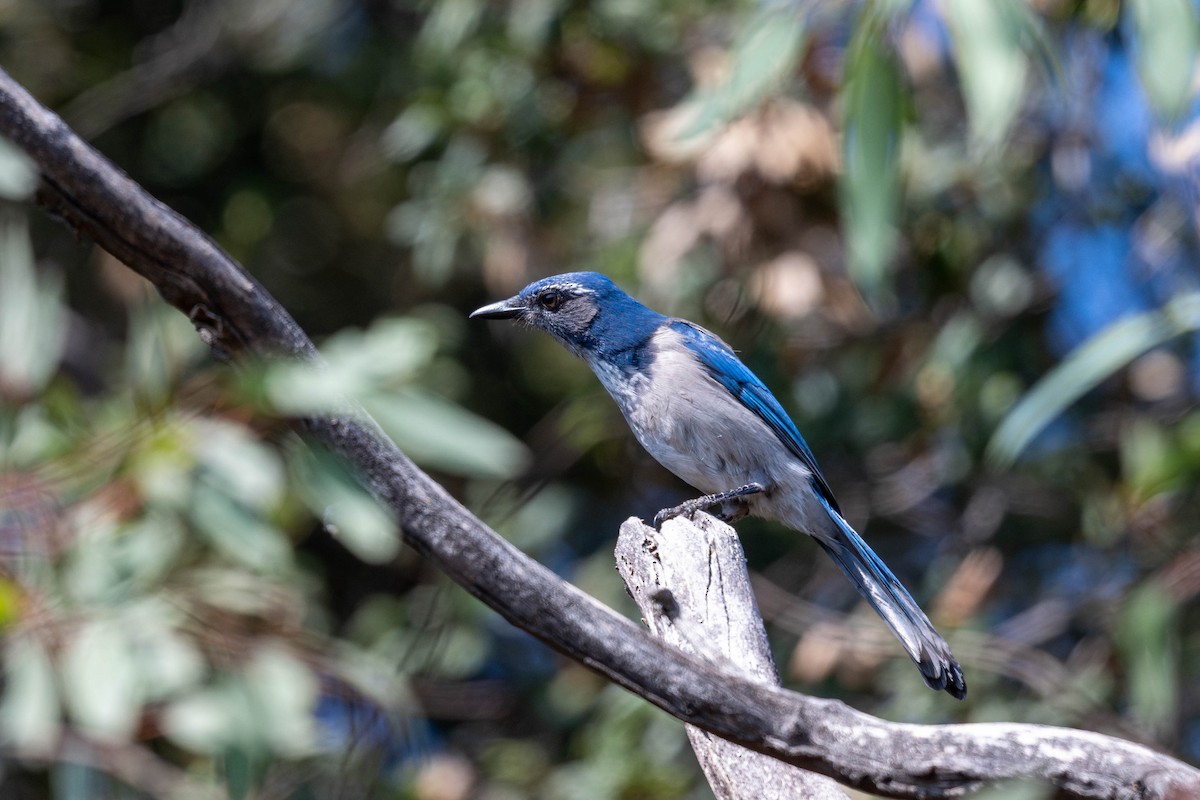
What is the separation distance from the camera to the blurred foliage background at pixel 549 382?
3926mm

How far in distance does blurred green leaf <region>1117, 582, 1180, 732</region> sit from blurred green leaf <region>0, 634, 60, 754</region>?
3339 mm

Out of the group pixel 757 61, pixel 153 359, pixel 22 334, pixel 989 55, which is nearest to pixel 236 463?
pixel 153 359

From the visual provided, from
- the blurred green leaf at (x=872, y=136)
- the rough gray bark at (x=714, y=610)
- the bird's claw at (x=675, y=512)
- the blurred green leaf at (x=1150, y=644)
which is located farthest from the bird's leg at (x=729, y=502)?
the blurred green leaf at (x=1150, y=644)

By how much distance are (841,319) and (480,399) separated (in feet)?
6.91

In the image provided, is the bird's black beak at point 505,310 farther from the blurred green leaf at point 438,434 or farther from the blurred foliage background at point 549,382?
the blurred green leaf at point 438,434

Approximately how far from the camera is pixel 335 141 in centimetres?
716

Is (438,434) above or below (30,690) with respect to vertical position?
above

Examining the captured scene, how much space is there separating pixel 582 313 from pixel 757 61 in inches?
57.7

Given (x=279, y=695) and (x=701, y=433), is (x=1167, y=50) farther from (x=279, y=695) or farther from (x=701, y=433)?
(x=279, y=695)

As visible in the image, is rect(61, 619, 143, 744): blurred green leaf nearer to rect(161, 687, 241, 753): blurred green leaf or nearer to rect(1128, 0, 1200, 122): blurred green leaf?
rect(161, 687, 241, 753): blurred green leaf

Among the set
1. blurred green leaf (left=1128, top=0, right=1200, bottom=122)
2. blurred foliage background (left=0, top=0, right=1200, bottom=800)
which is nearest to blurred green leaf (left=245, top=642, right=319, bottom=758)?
blurred foliage background (left=0, top=0, right=1200, bottom=800)

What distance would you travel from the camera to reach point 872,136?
3258 mm

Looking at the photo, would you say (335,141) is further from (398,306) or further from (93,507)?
(93,507)

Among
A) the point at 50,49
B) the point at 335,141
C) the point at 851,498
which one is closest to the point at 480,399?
the point at 335,141
